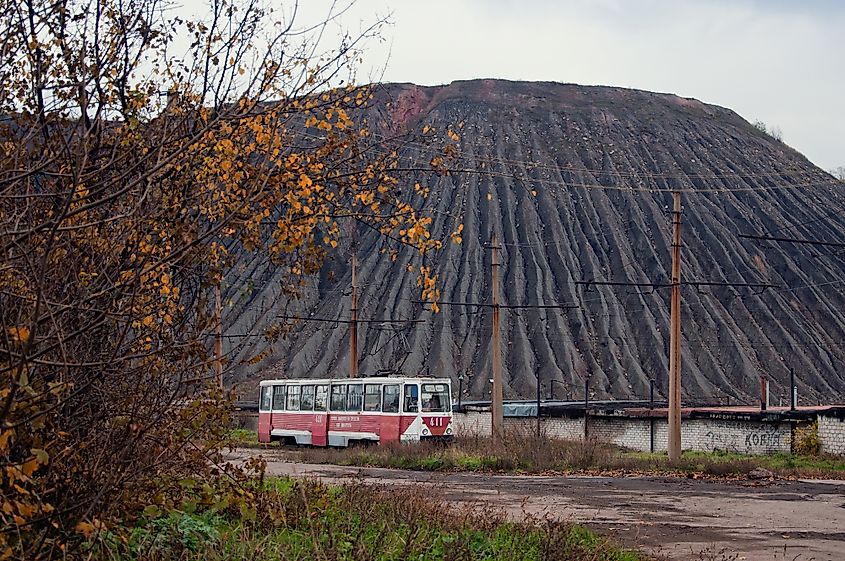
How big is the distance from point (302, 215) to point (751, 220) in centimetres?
10342

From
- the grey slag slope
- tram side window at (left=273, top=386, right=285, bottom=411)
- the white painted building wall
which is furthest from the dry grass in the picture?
the grey slag slope

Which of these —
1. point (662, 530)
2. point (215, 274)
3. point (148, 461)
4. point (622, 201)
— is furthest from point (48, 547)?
point (622, 201)

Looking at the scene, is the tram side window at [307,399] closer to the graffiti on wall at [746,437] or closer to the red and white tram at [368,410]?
the red and white tram at [368,410]

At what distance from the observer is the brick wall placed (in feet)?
122

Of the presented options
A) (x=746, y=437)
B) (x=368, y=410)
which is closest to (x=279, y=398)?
(x=368, y=410)

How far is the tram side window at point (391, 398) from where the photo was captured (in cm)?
3959

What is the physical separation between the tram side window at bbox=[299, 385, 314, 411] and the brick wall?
733 inches

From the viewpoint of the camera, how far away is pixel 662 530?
A: 54.3 feet

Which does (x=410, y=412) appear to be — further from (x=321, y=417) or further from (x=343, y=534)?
(x=343, y=534)

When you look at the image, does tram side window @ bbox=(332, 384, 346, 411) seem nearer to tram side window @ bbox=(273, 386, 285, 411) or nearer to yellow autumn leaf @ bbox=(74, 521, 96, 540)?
tram side window @ bbox=(273, 386, 285, 411)

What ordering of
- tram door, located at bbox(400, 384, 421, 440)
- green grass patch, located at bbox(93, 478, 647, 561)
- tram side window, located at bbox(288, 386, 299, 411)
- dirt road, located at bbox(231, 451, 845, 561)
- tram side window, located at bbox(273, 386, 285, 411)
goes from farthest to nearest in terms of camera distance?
tram side window, located at bbox(273, 386, 285, 411) → tram side window, located at bbox(288, 386, 299, 411) → tram door, located at bbox(400, 384, 421, 440) → dirt road, located at bbox(231, 451, 845, 561) → green grass patch, located at bbox(93, 478, 647, 561)

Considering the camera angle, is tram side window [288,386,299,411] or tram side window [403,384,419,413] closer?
tram side window [403,384,419,413]

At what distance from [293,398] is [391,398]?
6.57 m

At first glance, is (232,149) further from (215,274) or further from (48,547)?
(48,547)
